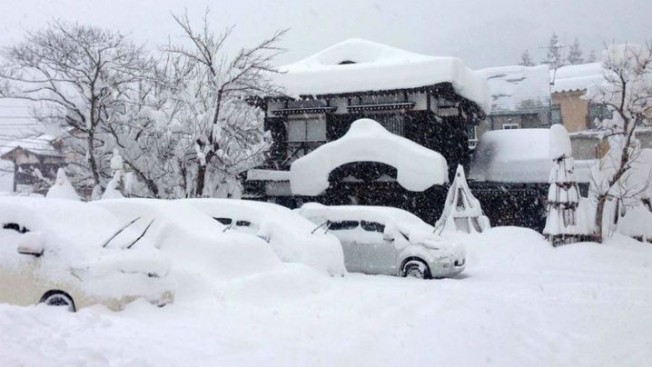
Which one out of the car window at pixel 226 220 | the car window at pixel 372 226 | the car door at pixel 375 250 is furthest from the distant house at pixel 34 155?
the car door at pixel 375 250

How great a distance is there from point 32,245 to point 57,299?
2.32 ft

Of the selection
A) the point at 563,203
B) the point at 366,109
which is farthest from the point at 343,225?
the point at 366,109

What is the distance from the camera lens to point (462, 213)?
1942cm

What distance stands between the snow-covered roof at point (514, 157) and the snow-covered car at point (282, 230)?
14582 mm

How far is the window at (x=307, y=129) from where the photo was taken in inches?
969

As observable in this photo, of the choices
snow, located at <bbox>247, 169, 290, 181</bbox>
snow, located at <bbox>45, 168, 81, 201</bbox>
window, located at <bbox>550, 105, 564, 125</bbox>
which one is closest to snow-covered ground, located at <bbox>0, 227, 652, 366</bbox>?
snow, located at <bbox>45, 168, 81, 201</bbox>

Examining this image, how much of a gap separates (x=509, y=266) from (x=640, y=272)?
298 centimetres

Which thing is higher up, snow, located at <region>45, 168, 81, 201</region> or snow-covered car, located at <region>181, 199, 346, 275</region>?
snow, located at <region>45, 168, 81, 201</region>

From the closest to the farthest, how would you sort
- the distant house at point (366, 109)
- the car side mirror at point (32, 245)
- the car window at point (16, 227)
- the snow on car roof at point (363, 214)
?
the car side mirror at point (32, 245), the car window at point (16, 227), the snow on car roof at point (363, 214), the distant house at point (366, 109)

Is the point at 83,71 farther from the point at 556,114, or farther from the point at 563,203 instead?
the point at 556,114

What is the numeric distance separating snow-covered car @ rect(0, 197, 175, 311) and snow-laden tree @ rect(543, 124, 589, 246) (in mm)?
13375

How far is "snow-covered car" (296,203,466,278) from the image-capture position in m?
12.2

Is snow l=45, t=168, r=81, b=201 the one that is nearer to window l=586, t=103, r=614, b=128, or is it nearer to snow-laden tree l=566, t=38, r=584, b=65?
window l=586, t=103, r=614, b=128

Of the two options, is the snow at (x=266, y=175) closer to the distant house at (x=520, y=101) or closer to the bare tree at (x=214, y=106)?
the bare tree at (x=214, y=106)
